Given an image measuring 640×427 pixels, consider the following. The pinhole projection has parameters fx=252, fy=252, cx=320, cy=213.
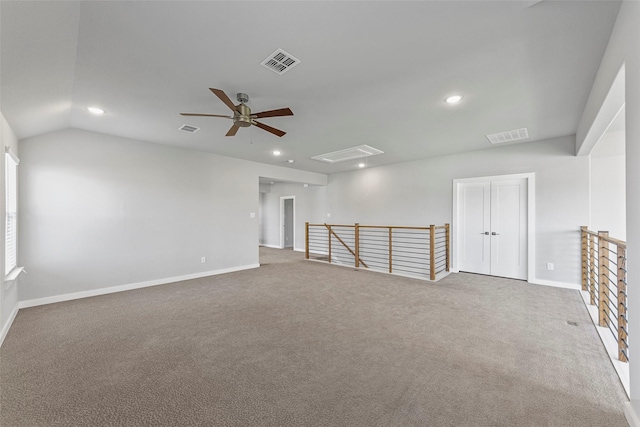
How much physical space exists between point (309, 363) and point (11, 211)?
4.27m

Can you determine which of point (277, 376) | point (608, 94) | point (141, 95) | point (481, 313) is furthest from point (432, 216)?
point (141, 95)

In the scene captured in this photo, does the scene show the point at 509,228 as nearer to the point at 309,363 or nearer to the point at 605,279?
the point at 605,279

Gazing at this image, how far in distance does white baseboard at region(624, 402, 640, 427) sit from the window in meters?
5.74

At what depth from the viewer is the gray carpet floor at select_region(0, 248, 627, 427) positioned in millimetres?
1657

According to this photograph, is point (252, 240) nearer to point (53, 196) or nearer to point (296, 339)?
point (53, 196)

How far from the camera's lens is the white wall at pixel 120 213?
3688 millimetres

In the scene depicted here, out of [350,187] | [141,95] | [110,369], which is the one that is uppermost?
[141,95]

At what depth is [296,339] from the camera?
262cm

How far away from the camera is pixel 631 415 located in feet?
5.06

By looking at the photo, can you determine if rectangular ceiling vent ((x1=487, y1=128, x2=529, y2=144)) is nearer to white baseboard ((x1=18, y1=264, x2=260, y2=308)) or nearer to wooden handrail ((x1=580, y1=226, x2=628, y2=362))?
wooden handrail ((x1=580, y1=226, x2=628, y2=362))

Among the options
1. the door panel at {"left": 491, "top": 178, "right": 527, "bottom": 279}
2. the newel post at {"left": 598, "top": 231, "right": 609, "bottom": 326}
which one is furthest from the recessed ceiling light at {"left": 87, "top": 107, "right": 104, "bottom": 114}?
the door panel at {"left": 491, "top": 178, "right": 527, "bottom": 279}

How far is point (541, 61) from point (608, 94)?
595 millimetres

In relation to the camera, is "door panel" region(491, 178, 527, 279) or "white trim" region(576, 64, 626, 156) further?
"door panel" region(491, 178, 527, 279)

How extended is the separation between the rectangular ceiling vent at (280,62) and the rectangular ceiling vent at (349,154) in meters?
2.90
